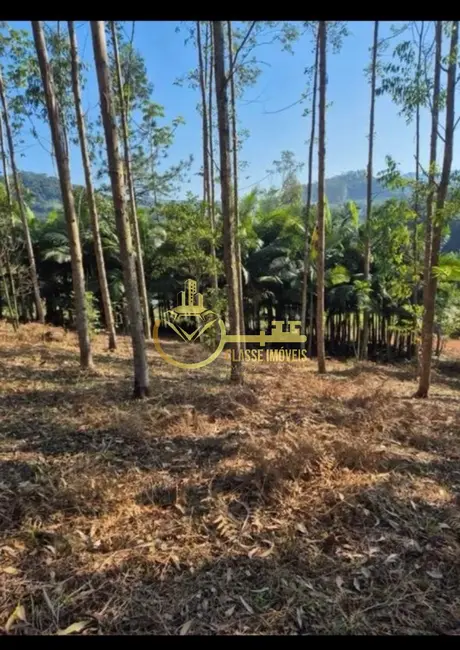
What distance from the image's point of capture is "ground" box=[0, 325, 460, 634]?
1.70m

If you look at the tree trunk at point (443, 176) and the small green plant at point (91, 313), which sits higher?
the tree trunk at point (443, 176)

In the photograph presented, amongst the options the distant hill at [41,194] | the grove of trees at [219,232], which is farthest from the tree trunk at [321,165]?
the distant hill at [41,194]

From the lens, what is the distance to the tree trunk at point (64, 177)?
4.73 m

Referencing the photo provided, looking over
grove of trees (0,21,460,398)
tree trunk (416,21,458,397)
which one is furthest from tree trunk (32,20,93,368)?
tree trunk (416,21,458,397)

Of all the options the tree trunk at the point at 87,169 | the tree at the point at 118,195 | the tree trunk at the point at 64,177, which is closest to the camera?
the tree at the point at 118,195

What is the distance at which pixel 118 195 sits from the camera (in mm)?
4152

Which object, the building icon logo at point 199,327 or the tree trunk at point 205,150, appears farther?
the tree trunk at point 205,150

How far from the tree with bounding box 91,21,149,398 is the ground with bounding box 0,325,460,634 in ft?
1.91

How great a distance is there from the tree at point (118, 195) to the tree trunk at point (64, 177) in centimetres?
108

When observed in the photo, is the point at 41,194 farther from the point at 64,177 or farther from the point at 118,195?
the point at 118,195

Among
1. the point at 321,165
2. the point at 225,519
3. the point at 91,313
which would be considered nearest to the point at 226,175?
the point at 321,165

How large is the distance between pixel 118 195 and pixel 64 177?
1667mm

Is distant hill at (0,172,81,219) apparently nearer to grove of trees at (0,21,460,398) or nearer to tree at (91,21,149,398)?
grove of trees at (0,21,460,398)

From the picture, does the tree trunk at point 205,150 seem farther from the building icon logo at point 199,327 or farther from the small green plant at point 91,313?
the small green plant at point 91,313
